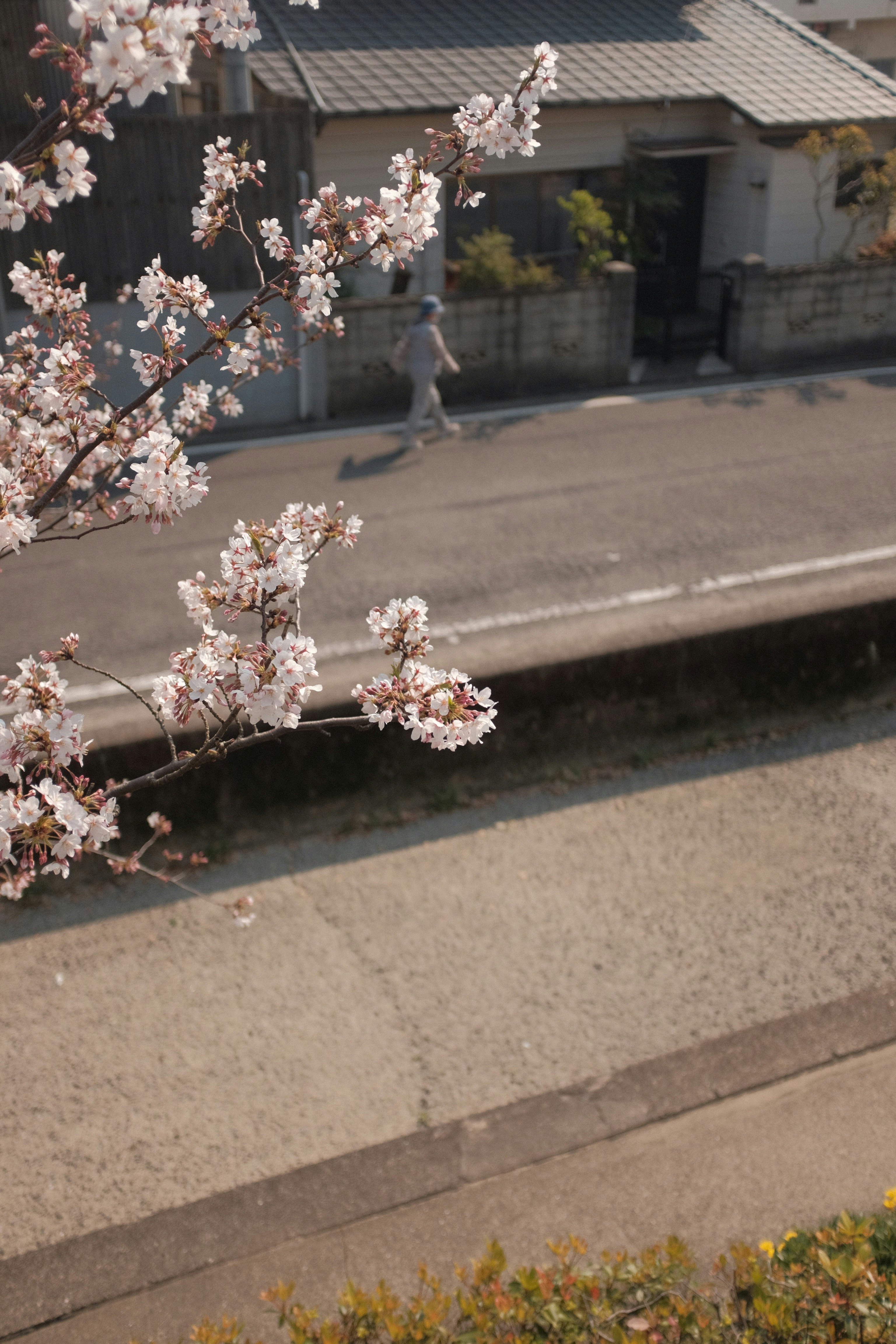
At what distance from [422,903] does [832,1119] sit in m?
2.10

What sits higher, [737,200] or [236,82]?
[236,82]

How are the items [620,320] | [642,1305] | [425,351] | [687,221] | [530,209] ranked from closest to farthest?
[642,1305] < [425,351] < [620,320] < [530,209] < [687,221]

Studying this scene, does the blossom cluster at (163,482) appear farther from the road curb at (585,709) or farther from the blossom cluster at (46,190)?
the road curb at (585,709)

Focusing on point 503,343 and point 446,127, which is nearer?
point 503,343

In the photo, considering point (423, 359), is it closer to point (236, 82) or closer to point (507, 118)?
point (236, 82)

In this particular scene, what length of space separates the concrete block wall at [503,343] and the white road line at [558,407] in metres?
0.47

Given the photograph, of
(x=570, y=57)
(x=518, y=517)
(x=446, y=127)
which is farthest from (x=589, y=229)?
(x=518, y=517)

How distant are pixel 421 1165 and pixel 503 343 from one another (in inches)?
498

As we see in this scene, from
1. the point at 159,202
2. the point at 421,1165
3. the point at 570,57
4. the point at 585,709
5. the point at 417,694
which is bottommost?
the point at 421,1165

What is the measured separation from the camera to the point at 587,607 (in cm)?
929

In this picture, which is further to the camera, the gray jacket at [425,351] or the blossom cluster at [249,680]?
the gray jacket at [425,351]

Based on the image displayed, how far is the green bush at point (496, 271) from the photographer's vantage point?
15.3 m

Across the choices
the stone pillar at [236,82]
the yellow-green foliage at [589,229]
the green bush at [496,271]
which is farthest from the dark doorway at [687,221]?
the stone pillar at [236,82]

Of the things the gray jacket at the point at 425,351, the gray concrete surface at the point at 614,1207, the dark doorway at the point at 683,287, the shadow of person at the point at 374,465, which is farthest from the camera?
the dark doorway at the point at 683,287
